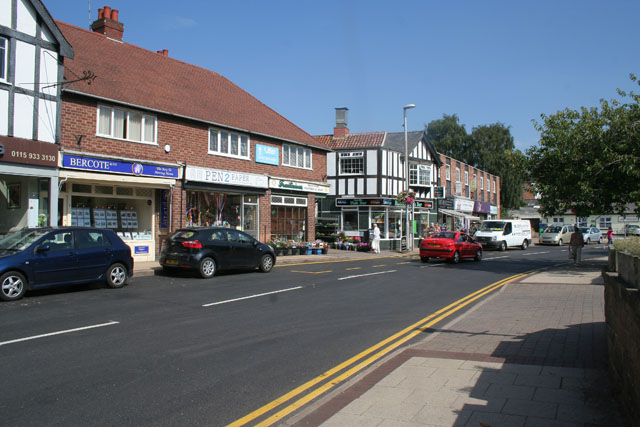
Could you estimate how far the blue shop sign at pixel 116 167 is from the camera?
1548 centimetres

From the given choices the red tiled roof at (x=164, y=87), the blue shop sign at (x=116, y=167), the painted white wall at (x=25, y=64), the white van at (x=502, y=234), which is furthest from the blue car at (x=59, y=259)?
the white van at (x=502, y=234)

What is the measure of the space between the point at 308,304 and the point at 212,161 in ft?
39.0

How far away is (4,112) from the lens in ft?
45.5

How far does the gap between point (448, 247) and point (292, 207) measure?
825cm

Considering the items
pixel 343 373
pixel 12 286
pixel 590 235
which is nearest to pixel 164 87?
pixel 12 286

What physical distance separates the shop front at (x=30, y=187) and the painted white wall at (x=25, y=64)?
5.79ft

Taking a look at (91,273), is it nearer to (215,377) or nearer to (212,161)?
(215,377)

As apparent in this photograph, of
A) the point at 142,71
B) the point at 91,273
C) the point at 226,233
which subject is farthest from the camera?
the point at 142,71

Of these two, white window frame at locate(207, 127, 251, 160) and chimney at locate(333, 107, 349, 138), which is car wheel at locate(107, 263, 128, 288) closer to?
white window frame at locate(207, 127, 251, 160)

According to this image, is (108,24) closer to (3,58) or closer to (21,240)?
(3,58)

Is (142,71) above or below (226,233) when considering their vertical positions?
above

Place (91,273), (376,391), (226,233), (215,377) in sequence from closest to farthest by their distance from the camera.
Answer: (376,391), (215,377), (91,273), (226,233)

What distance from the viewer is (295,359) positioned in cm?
635

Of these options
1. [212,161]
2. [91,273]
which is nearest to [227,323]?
[91,273]
